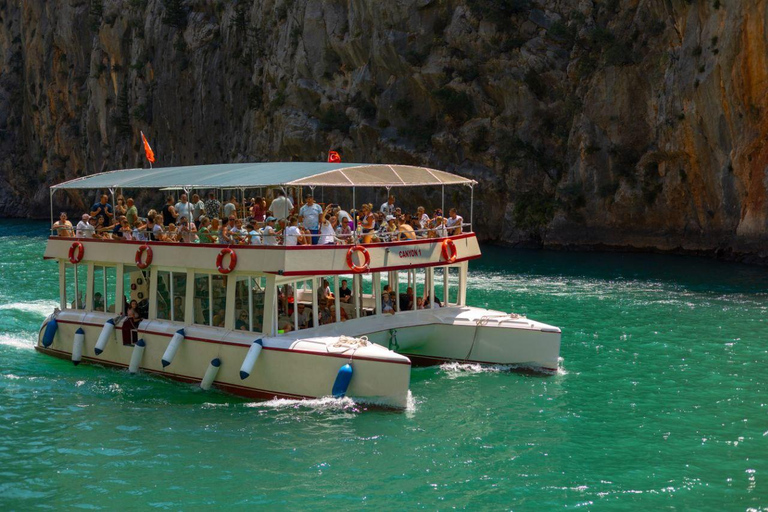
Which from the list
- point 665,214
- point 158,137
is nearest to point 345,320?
point 665,214

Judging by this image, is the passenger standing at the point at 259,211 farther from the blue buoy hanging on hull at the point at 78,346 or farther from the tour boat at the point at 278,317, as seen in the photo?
the blue buoy hanging on hull at the point at 78,346

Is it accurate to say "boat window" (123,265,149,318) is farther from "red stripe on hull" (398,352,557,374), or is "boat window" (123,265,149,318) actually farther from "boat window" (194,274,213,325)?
"red stripe on hull" (398,352,557,374)

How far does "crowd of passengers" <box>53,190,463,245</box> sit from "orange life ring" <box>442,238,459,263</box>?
0.42 metres

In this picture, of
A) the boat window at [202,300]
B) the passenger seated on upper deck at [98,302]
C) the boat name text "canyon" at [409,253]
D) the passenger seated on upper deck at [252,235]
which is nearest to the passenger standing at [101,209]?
the passenger seated on upper deck at [98,302]

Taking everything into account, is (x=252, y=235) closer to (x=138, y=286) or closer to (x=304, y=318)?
(x=304, y=318)

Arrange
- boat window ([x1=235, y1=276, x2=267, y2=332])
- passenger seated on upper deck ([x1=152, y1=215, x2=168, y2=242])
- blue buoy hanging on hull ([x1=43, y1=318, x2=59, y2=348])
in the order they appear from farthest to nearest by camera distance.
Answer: blue buoy hanging on hull ([x1=43, y1=318, x2=59, y2=348])
passenger seated on upper deck ([x1=152, y1=215, x2=168, y2=242])
boat window ([x1=235, y1=276, x2=267, y2=332])

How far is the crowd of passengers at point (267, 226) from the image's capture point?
22.0 metres

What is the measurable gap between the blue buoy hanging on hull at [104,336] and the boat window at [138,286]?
83cm

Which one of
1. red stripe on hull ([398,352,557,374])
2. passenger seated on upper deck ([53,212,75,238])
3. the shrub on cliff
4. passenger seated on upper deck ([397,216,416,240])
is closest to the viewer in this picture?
passenger seated on upper deck ([397,216,416,240])

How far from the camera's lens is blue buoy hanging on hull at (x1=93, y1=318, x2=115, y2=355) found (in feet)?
80.1

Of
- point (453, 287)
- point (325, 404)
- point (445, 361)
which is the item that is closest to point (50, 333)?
point (325, 404)

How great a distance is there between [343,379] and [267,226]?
4.40m

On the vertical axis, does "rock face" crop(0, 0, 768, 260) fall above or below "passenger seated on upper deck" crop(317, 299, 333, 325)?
above

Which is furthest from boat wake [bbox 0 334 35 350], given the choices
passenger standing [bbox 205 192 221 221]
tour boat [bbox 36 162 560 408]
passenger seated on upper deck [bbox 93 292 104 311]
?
passenger standing [bbox 205 192 221 221]
